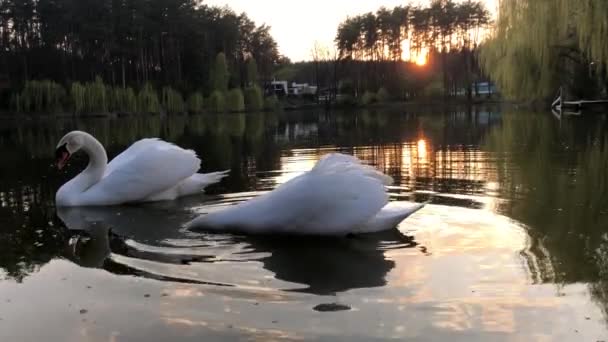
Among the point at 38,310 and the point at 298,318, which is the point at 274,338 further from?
the point at 38,310

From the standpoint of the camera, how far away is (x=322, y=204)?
5.73 m

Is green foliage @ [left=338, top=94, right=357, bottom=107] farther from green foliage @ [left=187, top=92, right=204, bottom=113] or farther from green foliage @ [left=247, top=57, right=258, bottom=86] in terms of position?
green foliage @ [left=187, top=92, right=204, bottom=113]

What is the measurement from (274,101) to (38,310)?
68858mm

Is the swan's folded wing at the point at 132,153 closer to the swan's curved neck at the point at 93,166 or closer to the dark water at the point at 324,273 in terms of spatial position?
the swan's curved neck at the point at 93,166

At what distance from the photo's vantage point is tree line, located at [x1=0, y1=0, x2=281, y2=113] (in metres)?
66.4

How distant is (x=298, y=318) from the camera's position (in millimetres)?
3912

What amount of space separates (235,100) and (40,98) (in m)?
18.1

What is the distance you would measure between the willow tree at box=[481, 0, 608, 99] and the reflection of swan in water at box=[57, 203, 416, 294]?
1919cm

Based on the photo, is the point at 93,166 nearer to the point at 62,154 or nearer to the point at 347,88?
the point at 62,154

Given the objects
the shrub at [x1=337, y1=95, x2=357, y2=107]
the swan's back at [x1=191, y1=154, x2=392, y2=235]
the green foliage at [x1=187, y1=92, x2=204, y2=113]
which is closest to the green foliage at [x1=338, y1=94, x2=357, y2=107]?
the shrub at [x1=337, y1=95, x2=357, y2=107]

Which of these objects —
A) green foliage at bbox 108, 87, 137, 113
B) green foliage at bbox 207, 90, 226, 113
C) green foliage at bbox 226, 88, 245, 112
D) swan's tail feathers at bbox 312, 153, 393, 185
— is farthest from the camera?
green foliage at bbox 226, 88, 245, 112

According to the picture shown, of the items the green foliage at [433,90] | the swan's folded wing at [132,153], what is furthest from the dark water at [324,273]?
the green foliage at [433,90]

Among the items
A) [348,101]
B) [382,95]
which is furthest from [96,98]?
[382,95]

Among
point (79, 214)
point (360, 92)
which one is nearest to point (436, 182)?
point (79, 214)
